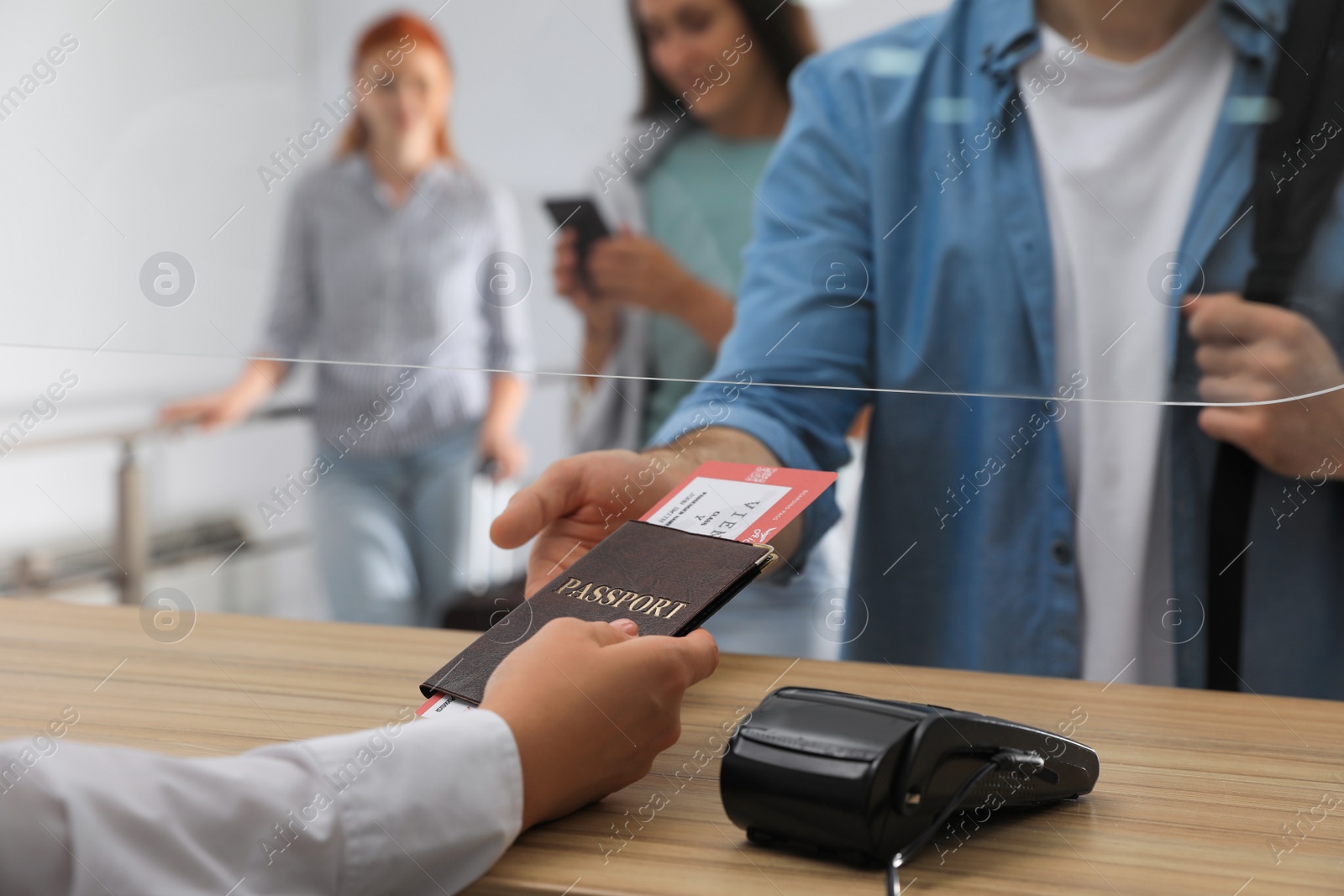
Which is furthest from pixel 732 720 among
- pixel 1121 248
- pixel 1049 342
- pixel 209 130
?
pixel 209 130

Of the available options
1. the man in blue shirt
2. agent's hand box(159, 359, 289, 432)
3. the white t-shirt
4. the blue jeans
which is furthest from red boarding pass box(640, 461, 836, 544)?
agent's hand box(159, 359, 289, 432)

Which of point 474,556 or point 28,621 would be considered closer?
point 28,621

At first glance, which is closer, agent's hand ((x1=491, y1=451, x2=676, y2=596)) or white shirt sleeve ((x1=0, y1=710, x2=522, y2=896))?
white shirt sleeve ((x1=0, y1=710, x2=522, y2=896))

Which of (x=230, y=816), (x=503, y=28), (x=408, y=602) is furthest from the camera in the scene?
(x=408, y=602)

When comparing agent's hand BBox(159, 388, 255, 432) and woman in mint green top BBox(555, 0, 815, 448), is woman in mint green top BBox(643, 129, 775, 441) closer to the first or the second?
woman in mint green top BBox(555, 0, 815, 448)

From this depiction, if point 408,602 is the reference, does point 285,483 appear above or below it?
above

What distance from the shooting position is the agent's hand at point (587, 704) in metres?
0.44

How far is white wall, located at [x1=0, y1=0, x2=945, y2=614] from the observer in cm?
140

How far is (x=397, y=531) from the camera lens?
189cm

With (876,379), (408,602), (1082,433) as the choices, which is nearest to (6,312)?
(408,602)

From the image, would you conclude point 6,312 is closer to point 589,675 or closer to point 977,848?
point 589,675

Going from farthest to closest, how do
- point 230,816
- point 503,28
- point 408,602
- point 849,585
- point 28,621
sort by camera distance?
point 408,602, point 503,28, point 849,585, point 28,621, point 230,816

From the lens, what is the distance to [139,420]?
214cm

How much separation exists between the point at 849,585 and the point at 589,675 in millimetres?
860
